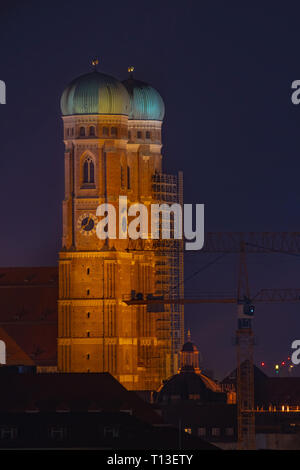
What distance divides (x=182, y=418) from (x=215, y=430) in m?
2.48

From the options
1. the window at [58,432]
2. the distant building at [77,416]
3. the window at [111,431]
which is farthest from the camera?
the window at [111,431]

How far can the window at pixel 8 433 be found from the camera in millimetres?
157625

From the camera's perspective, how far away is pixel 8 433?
15825 cm

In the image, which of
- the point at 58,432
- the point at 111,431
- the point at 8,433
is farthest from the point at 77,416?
the point at 8,433

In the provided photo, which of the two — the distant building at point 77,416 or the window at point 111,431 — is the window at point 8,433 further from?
the window at point 111,431

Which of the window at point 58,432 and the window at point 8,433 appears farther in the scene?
the window at point 8,433

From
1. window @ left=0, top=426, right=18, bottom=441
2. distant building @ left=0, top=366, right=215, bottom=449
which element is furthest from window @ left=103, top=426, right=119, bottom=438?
window @ left=0, top=426, right=18, bottom=441

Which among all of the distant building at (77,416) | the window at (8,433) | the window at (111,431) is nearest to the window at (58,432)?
the distant building at (77,416)

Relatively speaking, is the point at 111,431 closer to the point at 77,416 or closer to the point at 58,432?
the point at 58,432

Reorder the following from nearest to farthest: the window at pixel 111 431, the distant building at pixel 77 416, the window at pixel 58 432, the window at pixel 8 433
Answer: the distant building at pixel 77 416 < the window at pixel 58 432 < the window at pixel 111 431 < the window at pixel 8 433

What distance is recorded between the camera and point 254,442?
645 feet
